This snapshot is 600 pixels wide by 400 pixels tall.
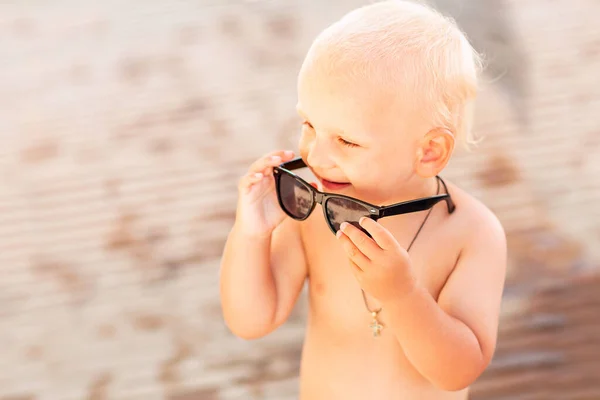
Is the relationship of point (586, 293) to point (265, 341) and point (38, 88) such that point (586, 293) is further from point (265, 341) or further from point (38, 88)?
point (38, 88)

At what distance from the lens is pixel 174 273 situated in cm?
153

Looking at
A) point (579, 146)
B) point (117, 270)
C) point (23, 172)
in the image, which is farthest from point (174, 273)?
point (579, 146)

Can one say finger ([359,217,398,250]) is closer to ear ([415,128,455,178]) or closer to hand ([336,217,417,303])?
hand ([336,217,417,303])

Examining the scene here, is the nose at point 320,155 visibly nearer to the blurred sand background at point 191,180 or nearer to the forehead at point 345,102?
the forehead at point 345,102

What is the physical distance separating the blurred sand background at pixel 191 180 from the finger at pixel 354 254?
20.8 inches

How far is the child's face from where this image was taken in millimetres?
903

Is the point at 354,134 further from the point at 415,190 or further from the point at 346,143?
the point at 415,190

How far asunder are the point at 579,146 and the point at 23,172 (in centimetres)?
121

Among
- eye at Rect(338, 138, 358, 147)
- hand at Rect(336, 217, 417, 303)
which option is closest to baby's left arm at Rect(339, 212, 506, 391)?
hand at Rect(336, 217, 417, 303)

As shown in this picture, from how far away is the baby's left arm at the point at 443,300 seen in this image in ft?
2.96

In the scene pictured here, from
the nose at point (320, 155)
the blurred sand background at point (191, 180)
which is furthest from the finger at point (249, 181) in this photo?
the blurred sand background at point (191, 180)

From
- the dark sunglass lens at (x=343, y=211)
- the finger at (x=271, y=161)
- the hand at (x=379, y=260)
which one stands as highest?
the finger at (x=271, y=161)

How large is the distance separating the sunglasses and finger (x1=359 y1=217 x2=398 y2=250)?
2cm

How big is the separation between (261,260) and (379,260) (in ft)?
0.68
